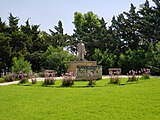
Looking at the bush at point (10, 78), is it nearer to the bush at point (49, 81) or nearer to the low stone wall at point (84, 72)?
the bush at point (49, 81)

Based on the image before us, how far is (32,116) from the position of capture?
705cm

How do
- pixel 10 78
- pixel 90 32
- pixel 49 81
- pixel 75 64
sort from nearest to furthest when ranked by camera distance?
pixel 49 81 → pixel 10 78 → pixel 75 64 → pixel 90 32

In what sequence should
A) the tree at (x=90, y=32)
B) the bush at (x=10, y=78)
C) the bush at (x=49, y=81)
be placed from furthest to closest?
the tree at (x=90, y=32)
the bush at (x=10, y=78)
the bush at (x=49, y=81)

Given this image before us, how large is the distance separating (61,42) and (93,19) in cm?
1017

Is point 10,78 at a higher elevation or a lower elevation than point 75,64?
lower

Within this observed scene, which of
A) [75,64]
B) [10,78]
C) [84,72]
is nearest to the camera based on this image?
[84,72]

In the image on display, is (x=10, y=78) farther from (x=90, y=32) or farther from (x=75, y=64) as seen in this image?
(x=90, y=32)

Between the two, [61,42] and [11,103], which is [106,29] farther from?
[11,103]

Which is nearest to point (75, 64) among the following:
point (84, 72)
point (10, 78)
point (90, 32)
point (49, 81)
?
point (84, 72)

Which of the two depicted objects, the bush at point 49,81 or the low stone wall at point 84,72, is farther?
the low stone wall at point 84,72

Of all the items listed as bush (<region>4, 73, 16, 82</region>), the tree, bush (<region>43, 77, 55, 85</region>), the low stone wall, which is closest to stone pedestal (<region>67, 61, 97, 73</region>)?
the low stone wall

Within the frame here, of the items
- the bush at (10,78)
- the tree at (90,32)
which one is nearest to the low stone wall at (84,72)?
the bush at (10,78)

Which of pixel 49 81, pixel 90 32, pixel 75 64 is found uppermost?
pixel 90 32

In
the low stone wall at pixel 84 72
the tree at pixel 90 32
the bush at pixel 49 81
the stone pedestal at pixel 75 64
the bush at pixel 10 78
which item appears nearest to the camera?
the bush at pixel 49 81
